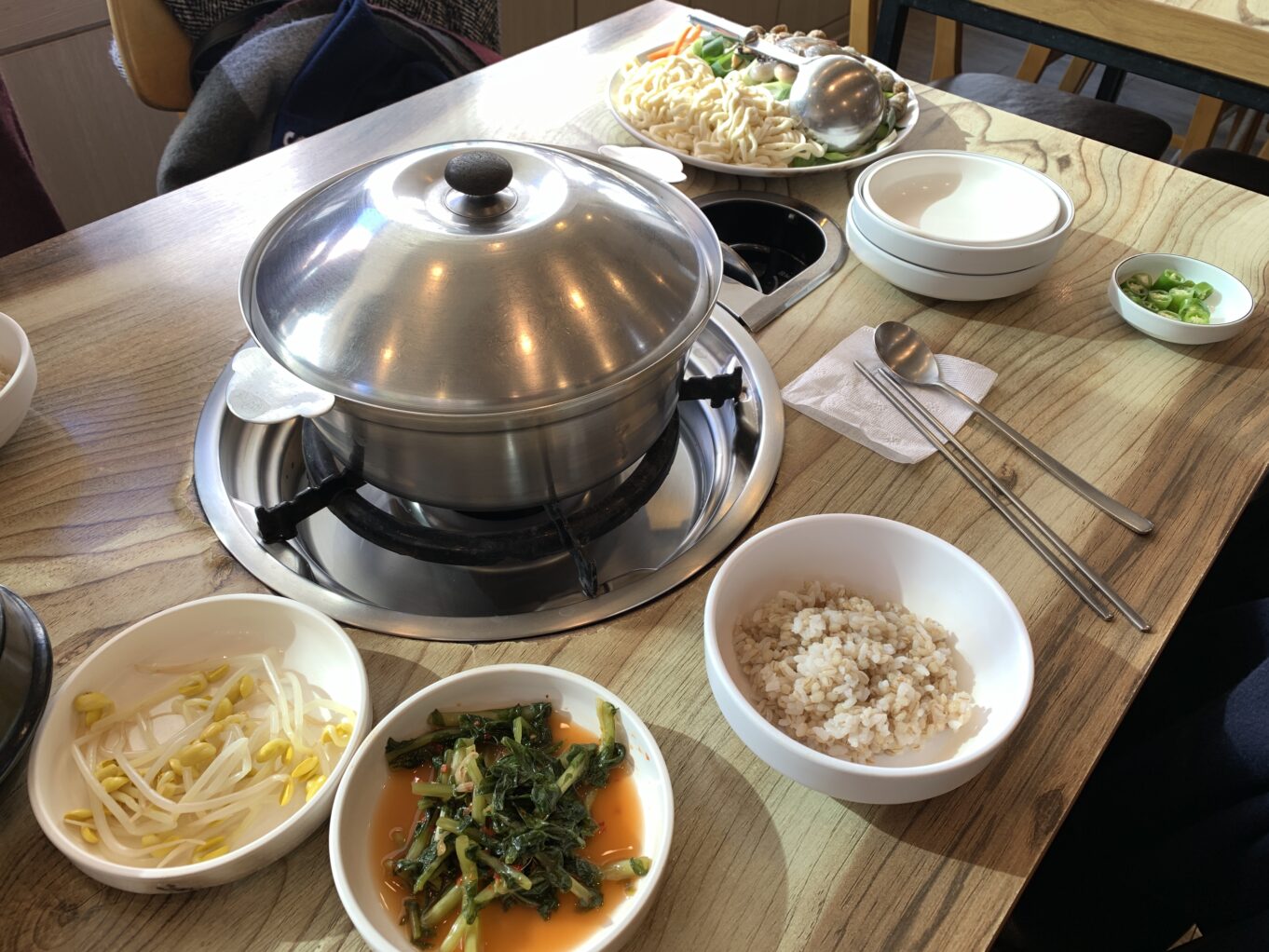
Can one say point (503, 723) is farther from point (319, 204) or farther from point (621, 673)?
point (319, 204)

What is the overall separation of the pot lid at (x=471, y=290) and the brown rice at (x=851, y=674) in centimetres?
33

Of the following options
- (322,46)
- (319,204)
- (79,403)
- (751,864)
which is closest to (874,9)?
(322,46)

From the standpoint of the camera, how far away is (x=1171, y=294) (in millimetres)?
1466

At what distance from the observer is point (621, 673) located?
0.99 meters

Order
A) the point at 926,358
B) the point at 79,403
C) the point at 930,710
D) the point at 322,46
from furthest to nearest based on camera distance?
the point at 322,46 → the point at 926,358 → the point at 79,403 → the point at 930,710

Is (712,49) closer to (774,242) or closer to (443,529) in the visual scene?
(774,242)

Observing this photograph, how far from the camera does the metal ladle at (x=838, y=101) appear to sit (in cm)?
175

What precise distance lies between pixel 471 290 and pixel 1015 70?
557cm

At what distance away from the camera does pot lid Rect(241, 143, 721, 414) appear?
96 centimetres

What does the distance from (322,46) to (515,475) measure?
1.59 m

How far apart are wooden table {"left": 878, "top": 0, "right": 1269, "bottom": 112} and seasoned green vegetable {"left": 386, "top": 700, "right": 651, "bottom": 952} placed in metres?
2.29

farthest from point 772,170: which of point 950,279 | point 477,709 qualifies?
point 477,709

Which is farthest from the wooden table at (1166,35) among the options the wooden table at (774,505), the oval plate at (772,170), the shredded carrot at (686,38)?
the shredded carrot at (686,38)

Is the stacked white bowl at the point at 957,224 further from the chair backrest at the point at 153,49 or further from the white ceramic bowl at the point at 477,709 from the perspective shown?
the chair backrest at the point at 153,49
